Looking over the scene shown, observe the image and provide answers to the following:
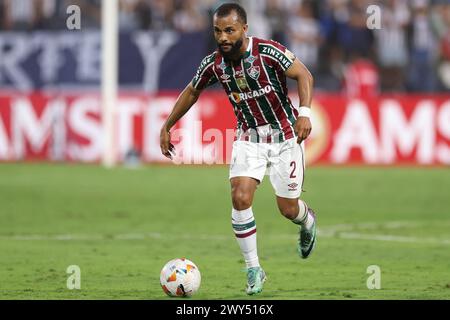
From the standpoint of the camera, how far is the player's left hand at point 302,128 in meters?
9.50

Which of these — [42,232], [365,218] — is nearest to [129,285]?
[42,232]

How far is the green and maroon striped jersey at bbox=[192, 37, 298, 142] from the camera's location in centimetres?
1007

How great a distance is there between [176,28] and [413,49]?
503 cm

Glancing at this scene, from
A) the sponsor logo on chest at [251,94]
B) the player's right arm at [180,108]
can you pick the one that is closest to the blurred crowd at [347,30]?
the player's right arm at [180,108]

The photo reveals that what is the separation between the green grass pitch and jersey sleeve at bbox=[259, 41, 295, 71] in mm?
1910

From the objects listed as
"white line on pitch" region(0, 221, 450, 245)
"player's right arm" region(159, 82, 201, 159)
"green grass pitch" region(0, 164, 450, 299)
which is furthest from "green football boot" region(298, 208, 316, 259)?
"white line on pitch" region(0, 221, 450, 245)

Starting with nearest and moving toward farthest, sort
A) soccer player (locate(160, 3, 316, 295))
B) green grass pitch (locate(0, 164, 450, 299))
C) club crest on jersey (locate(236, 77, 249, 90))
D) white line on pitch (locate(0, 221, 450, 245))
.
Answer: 1. soccer player (locate(160, 3, 316, 295))
2. club crest on jersey (locate(236, 77, 249, 90))
3. green grass pitch (locate(0, 164, 450, 299))
4. white line on pitch (locate(0, 221, 450, 245))

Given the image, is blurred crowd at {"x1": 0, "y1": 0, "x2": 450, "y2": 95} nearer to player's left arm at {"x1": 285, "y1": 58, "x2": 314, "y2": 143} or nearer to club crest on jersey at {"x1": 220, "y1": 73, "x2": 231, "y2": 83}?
club crest on jersey at {"x1": 220, "y1": 73, "x2": 231, "y2": 83}

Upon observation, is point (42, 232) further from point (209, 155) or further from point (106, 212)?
point (209, 155)

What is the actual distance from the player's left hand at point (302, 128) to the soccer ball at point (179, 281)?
1.39 meters

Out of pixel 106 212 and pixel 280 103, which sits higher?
pixel 280 103

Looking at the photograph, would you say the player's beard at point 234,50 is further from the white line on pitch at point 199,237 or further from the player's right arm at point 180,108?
the white line on pitch at point 199,237

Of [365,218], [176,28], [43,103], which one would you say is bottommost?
[365,218]

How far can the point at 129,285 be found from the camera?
1021cm
